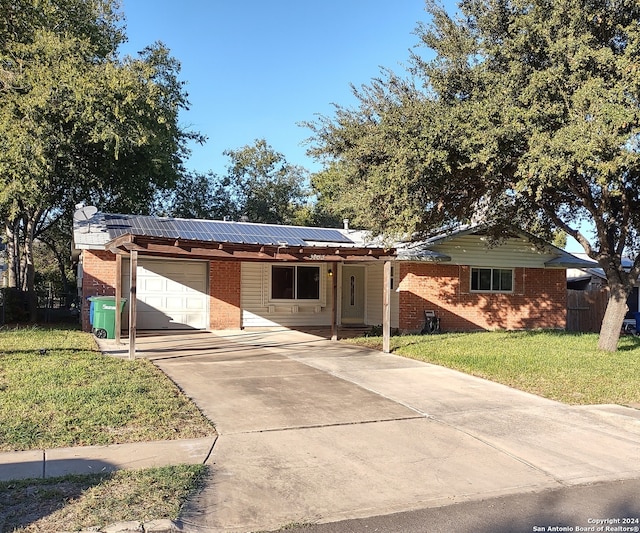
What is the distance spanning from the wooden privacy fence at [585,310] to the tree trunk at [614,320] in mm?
8839

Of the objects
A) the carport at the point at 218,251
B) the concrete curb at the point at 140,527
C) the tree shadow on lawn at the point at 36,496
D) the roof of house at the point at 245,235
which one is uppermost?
the roof of house at the point at 245,235

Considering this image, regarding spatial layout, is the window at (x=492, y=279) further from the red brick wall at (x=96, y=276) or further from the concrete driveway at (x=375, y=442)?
the red brick wall at (x=96, y=276)

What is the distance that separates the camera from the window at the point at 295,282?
63.8ft

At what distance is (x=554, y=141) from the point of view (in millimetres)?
9094

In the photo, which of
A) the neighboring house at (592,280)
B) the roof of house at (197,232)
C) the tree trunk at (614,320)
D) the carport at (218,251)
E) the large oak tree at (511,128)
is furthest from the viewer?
the neighboring house at (592,280)

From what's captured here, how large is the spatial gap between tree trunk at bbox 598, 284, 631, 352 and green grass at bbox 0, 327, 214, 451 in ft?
32.9

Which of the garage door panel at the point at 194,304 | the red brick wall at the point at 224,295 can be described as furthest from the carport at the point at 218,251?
the garage door panel at the point at 194,304

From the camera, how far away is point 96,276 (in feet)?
52.3

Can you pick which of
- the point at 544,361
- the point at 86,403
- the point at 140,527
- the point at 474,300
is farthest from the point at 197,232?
the point at 140,527

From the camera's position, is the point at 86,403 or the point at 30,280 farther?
the point at 30,280

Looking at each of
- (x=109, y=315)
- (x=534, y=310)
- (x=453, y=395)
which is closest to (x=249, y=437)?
(x=453, y=395)

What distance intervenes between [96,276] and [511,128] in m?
11.7

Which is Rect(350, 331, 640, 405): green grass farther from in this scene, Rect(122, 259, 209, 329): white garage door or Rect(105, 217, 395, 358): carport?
Rect(122, 259, 209, 329): white garage door

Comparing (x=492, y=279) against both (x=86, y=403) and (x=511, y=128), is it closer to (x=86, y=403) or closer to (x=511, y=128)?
(x=511, y=128)
